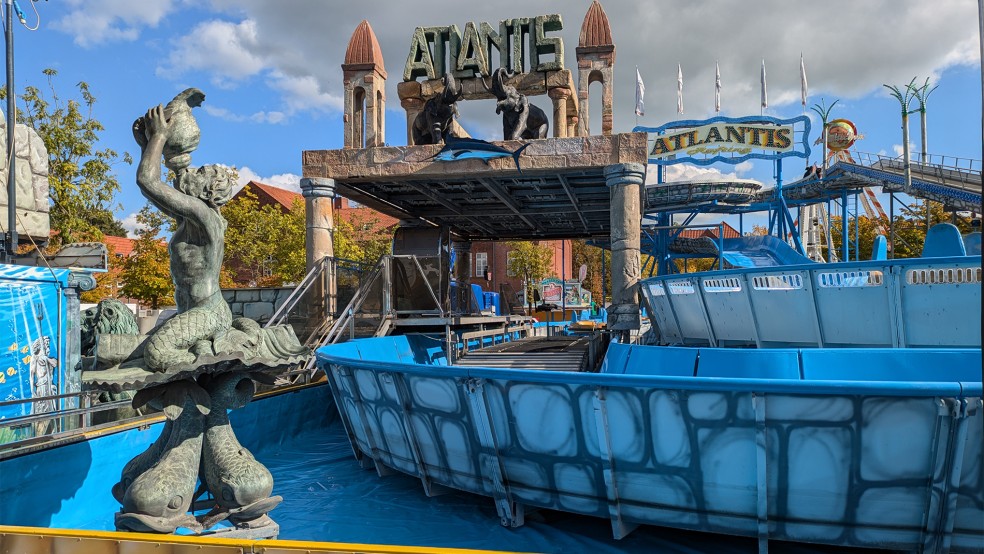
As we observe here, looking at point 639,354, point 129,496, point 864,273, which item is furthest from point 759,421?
point 129,496

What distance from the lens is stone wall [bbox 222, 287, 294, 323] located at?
14.6 m

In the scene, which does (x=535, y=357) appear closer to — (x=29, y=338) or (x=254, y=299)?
(x=29, y=338)

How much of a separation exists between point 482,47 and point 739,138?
10.8 m

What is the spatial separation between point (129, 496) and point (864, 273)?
297 inches

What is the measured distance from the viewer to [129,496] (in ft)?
13.8

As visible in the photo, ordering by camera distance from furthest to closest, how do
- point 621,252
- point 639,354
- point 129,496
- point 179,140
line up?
point 621,252, point 639,354, point 179,140, point 129,496

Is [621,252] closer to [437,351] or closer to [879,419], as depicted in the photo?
[437,351]

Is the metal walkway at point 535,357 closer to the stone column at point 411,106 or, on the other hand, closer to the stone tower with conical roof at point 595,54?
the stone tower with conical roof at point 595,54

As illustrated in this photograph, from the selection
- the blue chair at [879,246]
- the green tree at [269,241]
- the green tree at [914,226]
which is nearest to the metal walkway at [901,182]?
the green tree at [914,226]

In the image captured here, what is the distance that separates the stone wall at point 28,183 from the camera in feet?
33.0

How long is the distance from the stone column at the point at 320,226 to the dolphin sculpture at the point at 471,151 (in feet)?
8.33

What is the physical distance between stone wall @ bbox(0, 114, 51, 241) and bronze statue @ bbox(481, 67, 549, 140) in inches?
349

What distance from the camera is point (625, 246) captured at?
12016 mm

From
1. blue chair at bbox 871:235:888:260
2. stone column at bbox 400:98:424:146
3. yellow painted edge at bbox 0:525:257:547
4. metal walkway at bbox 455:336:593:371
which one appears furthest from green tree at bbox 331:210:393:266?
yellow painted edge at bbox 0:525:257:547
